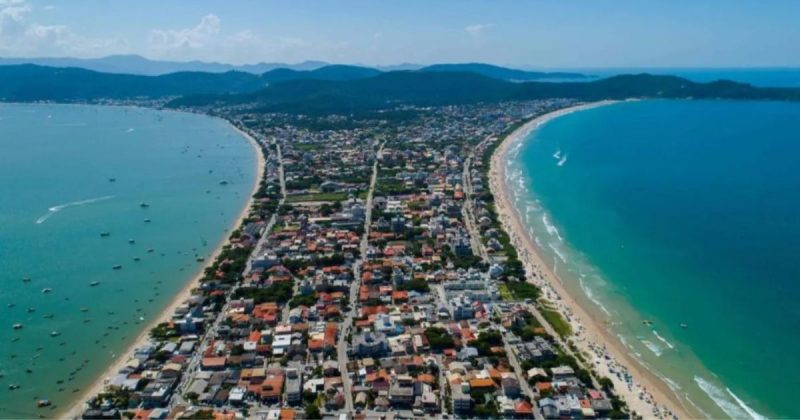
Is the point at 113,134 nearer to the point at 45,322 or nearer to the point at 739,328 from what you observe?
the point at 45,322

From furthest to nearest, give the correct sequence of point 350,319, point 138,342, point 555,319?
1. point 350,319
2. point 555,319
3. point 138,342

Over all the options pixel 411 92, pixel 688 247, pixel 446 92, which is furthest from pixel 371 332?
pixel 411 92

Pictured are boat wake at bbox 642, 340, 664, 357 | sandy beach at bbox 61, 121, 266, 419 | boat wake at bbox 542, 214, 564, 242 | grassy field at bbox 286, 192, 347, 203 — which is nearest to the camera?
sandy beach at bbox 61, 121, 266, 419

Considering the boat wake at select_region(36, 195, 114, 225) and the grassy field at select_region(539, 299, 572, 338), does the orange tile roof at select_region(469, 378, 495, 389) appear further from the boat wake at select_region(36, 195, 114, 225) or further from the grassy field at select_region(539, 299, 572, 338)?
the boat wake at select_region(36, 195, 114, 225)

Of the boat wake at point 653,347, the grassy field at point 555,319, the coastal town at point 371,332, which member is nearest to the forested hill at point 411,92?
the coastal town at point 371,332

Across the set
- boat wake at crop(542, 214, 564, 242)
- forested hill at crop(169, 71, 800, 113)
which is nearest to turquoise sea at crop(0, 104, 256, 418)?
boat wake at crop(542, 214, 564, 242)

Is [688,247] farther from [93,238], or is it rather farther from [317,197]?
[93,238]

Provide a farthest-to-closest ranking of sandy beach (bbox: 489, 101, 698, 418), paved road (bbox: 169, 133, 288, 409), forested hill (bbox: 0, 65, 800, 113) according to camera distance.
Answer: forested hill (bbox: 0, 65, 800, 113), paved road (bbox: 169, 133, 288, 409), sandy beach (bbox: 489, 101, 698, 418)
